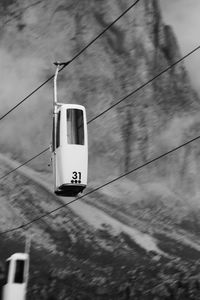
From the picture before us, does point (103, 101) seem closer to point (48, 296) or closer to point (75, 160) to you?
point (48, 296)

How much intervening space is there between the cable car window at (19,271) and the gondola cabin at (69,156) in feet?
12.5

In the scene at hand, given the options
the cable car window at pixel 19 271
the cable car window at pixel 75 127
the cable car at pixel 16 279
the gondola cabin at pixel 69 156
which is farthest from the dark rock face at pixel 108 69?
the gondola cabin at pixel 69 156

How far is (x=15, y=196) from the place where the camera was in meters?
85.3

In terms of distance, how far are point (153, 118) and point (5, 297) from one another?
71605 mm

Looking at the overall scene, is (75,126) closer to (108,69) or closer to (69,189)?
(69,189)

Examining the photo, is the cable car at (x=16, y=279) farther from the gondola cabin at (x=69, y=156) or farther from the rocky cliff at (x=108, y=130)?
the rocky cliff at (x=108, y=130)

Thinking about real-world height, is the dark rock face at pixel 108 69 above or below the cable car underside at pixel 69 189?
above

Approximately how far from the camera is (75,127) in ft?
56.9

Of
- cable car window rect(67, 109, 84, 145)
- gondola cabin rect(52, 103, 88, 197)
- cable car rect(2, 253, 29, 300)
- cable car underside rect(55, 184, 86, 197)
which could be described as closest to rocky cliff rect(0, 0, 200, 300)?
cable car rect(2, 253, 29, 300)

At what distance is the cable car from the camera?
782 inches

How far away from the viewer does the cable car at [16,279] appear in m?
19.9

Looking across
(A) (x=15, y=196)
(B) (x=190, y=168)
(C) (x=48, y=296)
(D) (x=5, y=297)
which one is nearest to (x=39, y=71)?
(A) (x=15, y=196)

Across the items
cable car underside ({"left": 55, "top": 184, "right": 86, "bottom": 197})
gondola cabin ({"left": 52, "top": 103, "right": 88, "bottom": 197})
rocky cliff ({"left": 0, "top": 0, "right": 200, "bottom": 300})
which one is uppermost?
rocky cliff ({"left": 0, "top": 0, "right": 200, "bottom": 300})

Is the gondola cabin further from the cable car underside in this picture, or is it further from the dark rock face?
the dark rock face
